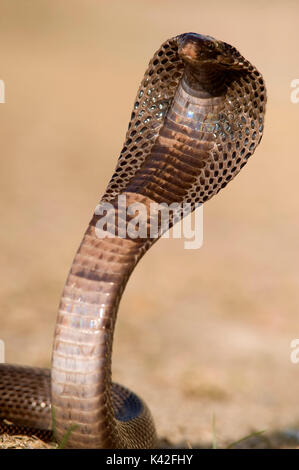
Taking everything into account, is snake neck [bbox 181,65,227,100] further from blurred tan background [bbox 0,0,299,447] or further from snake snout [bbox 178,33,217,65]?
blurred tan background [bbox 0,0,299,447]

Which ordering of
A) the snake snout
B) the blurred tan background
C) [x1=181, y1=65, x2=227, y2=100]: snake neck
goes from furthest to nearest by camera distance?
the blurred tan background, [x1=181, y1=65, x2=227, y2=100]: snake neck, the snake snout

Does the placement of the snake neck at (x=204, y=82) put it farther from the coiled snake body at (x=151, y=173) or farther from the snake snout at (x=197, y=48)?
the snake snout at (x=197, y=48)

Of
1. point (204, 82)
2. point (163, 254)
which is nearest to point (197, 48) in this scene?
point (204, 82)

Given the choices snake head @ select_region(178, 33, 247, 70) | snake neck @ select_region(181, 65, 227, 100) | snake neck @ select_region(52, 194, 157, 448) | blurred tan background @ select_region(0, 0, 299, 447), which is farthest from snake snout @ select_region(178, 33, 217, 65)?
blurred tan background @ select_region(0, 0, 299, 447)

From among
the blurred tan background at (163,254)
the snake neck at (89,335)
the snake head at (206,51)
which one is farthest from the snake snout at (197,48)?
the blurred tan background at (163,254)

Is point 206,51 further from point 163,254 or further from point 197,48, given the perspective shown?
point 163,254

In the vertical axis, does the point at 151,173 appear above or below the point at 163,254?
above

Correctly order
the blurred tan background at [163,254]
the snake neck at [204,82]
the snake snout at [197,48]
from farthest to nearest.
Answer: the blurred tan background at [163,254] → the snake neck at [204,82] → the snake snout at [197,48]
